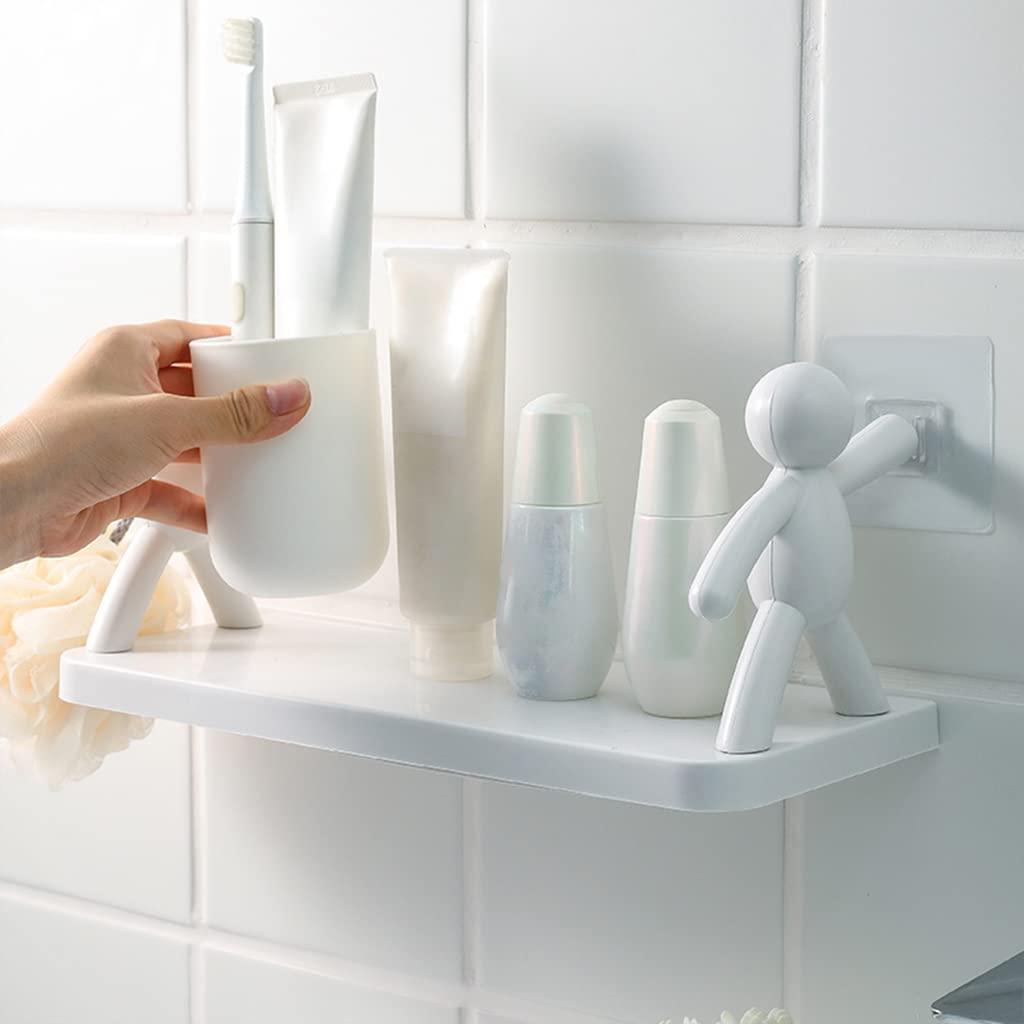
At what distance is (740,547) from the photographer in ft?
1.55

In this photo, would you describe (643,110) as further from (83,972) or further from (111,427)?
(83,972)

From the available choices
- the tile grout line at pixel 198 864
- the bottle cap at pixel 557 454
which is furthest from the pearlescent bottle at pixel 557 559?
the tile grout line at pixel 198 864

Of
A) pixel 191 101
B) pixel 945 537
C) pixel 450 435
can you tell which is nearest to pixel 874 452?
pixel 945 537

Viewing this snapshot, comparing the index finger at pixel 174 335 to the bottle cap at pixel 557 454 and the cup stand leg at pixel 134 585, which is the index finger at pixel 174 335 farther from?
the bottle cap at pixel 557 454

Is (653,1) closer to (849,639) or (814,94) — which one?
(814,94)

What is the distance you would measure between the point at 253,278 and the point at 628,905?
0.92 ft

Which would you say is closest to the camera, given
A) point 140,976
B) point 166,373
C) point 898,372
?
point 898,372

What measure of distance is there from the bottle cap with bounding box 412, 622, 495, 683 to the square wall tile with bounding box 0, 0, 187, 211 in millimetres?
254

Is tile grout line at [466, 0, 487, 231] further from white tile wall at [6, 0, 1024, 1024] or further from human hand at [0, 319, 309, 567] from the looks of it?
human hand at [0, 319, 309, 567]

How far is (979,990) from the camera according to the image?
0.44m

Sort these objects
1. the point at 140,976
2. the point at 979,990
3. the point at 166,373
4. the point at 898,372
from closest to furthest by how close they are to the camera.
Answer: the point at 979,990, the point at 898,372, the point at 166,373, the point at 140,976

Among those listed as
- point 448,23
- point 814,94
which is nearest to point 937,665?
point 814,94

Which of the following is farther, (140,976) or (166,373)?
(140,976)

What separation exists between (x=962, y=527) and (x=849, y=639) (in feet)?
0.19
